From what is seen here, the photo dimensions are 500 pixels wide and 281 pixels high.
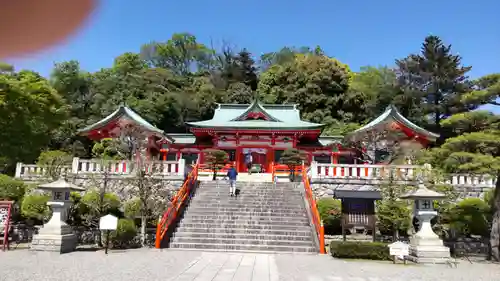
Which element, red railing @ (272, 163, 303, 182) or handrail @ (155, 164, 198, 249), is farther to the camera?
red railing @ (272, 163, 303, 182)

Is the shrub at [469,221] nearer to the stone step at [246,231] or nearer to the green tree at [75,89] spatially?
the stone step at [246,231]

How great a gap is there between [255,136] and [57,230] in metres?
18.1

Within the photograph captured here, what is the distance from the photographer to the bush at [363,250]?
11.3 metres

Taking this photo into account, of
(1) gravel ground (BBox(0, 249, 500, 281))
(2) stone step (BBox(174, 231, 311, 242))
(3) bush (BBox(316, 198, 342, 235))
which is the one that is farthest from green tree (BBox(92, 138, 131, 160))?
(3) bush (BBox(316, 198, 342, 235))

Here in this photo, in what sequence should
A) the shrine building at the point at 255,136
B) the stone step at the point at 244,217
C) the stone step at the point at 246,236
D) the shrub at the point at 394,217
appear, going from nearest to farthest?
the shrub at the point at 394,217
the stone step at the point at 246,236
the stone step at the point at 244,217
the shrine building at the point at 255,136

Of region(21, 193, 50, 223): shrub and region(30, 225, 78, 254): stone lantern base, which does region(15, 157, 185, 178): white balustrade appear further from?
region(30, 225, 78, 254): stone lantern base

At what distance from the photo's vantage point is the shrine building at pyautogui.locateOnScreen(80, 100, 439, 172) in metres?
25.9

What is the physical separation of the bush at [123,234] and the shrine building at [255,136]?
13560 mm

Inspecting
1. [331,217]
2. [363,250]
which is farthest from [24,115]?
[363,250]

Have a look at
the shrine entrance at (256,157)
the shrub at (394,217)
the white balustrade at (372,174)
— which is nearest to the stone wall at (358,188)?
the white balustrade at (372,174)

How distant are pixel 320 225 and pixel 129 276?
712cm

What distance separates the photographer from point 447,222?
45.8ft

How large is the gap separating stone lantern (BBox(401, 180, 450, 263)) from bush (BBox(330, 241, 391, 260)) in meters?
0.91

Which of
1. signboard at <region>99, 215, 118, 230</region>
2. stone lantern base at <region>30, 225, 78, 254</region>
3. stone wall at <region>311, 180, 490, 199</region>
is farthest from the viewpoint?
stone wall at <region>311, 180, 490, 199</region>
